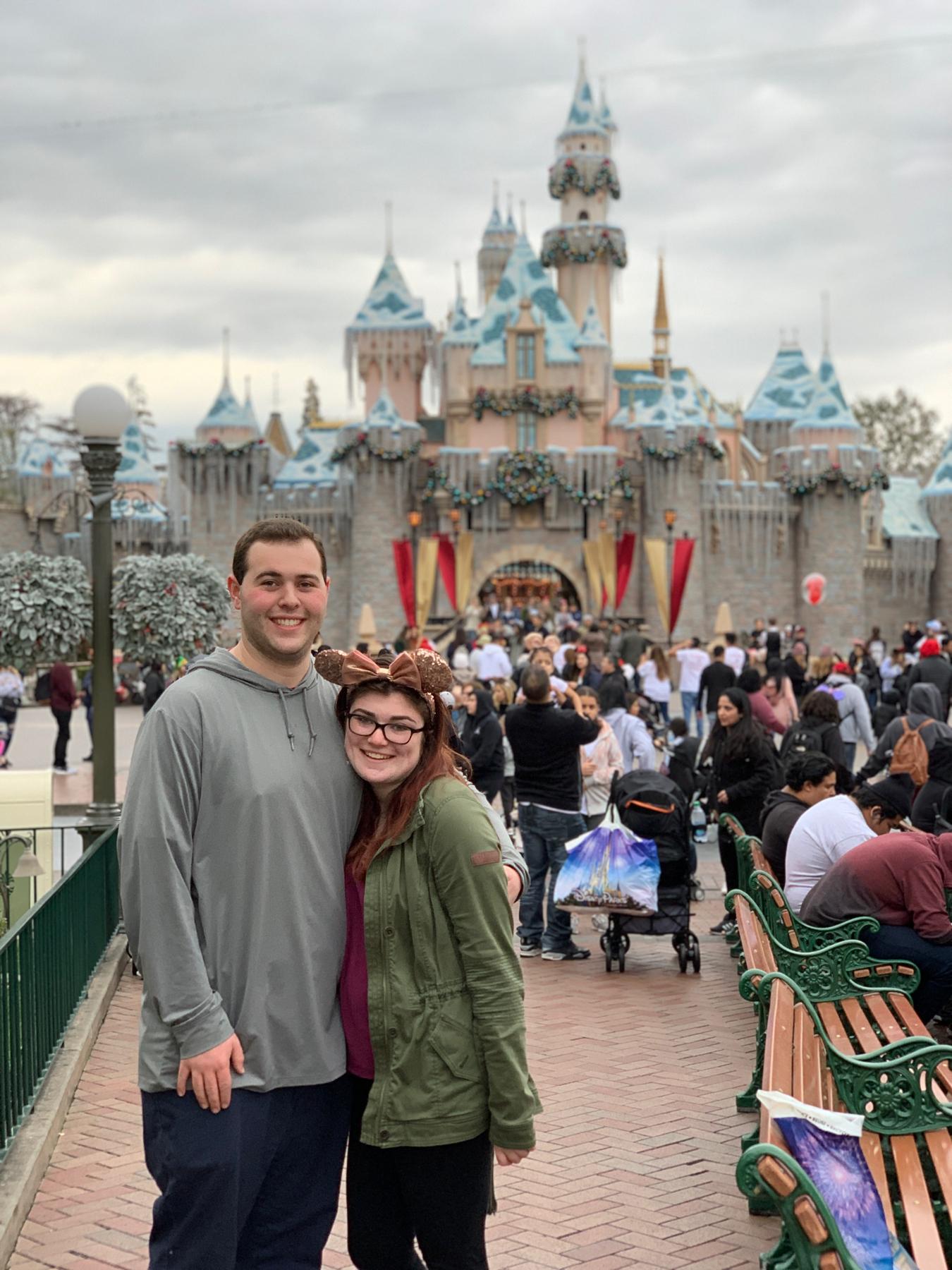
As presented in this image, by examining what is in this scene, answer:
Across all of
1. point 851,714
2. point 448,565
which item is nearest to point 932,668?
point 851,714

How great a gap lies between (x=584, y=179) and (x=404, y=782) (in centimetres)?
4374

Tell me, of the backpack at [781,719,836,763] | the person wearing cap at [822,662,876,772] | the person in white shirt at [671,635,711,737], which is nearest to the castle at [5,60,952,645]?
the person in white shirt at [671,635,711,737]

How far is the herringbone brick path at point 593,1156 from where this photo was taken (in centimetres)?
396

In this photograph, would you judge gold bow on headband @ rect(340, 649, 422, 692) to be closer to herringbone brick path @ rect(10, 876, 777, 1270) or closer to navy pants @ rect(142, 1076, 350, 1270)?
navy pants @ rect(142, 1076, 350, 1270)

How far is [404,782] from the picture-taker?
2.80 m

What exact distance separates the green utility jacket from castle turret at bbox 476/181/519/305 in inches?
2193

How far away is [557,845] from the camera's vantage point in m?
8.16

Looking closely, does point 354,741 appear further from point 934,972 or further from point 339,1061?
point 934,972

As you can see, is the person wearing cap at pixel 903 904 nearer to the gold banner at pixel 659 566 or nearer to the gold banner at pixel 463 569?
the gold banner at pixel 659 566

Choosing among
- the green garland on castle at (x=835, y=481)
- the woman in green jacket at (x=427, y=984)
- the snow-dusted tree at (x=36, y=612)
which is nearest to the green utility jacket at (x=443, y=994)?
the woman in green jacket at (x=427, y=984)

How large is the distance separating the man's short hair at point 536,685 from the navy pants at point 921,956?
278cm

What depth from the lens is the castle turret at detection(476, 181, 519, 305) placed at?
57531 millimetres

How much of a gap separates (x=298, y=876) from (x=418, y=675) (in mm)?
421

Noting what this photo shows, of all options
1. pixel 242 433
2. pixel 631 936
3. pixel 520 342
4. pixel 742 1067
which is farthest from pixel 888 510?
pixel 742 1067
